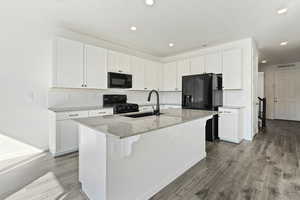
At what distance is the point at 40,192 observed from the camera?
1817mm

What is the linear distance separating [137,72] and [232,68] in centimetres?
267

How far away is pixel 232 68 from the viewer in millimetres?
3986

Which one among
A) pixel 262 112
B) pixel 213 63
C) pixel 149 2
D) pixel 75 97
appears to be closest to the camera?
pixel 149 2

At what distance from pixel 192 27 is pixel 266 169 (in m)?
3.00

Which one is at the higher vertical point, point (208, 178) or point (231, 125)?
point (231, 125)

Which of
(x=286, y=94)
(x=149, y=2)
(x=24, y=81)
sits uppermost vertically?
(x=149, y=2)

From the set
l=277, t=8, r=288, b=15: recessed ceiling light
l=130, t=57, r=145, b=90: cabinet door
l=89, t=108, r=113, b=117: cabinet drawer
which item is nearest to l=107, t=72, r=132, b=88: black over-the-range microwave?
l=130, t=57, r=145, b=90: cabinet door

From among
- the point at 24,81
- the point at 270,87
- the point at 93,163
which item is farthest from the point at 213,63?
A: the point at 270,87

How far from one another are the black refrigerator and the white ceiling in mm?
1062

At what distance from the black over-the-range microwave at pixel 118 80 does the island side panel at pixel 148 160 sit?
2318 mm

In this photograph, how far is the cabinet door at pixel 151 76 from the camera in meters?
4.92

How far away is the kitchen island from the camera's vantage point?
1.38m

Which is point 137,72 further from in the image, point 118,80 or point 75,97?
point 75,97

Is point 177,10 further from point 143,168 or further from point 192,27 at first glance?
point 143,168
